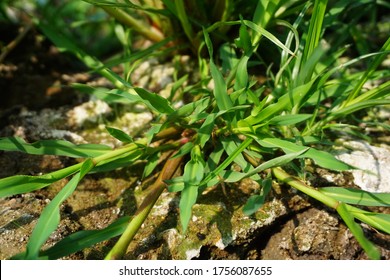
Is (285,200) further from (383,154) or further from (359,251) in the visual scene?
(383,154)

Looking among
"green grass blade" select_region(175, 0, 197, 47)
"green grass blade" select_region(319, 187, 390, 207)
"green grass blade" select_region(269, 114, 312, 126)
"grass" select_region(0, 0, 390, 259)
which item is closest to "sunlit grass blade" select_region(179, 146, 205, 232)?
"grass" select_region(0, 0, 390, 259)

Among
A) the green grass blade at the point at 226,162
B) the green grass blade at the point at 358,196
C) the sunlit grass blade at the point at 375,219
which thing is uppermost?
the green grass blade at the point at 226,162

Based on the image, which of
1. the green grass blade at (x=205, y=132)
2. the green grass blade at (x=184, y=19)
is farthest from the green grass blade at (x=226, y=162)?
the green grass blade at (x=184, y=19)

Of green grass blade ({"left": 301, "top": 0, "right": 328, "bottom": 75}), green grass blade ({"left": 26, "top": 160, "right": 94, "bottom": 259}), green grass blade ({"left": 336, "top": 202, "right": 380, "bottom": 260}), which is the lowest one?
green grass blade ({"left": 336, "top": 202, "right": 380, "bottom": 260})

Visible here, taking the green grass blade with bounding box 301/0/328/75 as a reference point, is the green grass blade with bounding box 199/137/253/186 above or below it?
below

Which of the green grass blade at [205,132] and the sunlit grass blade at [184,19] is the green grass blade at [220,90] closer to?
the green grass blade at [205,132]

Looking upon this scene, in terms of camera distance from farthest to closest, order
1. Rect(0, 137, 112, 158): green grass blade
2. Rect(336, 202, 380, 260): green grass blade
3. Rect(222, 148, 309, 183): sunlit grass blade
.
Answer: Rect(0, 137, 112, 158): green grass blade
Rect(222, 148, 309, 183): sunlit grass blade
Rect(336, 202, 380, 260): green grass blade

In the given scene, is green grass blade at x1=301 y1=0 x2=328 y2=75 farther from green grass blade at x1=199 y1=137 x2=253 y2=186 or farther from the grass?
green grass blade at x1=199 y1=137 x2=253 y2=186

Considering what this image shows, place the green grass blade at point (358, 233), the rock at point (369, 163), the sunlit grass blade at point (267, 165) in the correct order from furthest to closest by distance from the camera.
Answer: the rock at point (369, 163)
the sunlit grass blade at point (267, 165)
the green grass blade at point (358, 233)
